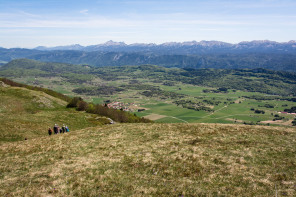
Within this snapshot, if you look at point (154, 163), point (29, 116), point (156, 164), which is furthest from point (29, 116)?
point (156, 164)

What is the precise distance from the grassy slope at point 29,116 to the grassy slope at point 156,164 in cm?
1351

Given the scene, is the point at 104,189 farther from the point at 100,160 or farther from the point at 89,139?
the point at 89,139

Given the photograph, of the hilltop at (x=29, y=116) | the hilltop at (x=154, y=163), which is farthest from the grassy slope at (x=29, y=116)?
→ the hilltop at (x=154, y=163)

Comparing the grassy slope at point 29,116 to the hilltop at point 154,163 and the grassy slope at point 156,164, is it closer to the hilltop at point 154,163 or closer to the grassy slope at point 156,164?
the hilltop at point 154,163

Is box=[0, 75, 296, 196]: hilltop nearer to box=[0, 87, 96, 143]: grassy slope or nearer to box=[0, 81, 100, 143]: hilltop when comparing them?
box=[0, 81, 100, 143]: hilltop

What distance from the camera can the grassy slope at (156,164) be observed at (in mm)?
20344

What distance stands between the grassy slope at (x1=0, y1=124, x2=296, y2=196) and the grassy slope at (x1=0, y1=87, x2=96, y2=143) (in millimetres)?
13506

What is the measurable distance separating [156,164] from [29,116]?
190 feet

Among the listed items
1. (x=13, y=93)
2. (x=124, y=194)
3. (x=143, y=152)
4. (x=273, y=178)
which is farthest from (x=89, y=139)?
(x=13, y=93)

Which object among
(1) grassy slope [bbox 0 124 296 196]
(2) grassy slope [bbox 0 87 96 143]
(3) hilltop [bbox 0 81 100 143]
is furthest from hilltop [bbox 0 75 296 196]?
(2) grassy slope [bbox 0 87 96 143]

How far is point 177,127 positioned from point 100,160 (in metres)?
24.4

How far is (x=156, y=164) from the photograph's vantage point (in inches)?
1057

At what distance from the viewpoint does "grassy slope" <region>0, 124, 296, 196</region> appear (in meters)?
20.3

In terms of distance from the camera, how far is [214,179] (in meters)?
22.2
